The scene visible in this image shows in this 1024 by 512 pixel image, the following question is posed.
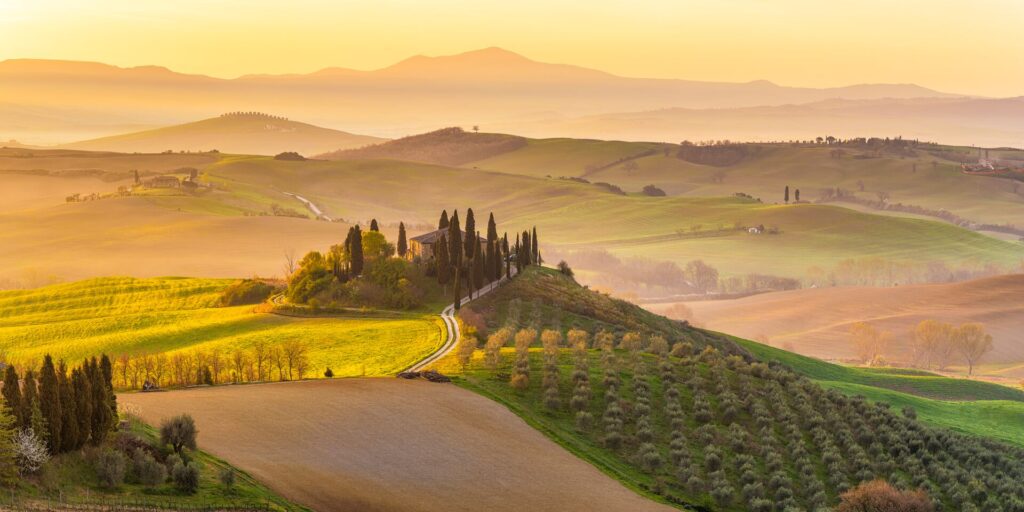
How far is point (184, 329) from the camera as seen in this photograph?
86188 mm

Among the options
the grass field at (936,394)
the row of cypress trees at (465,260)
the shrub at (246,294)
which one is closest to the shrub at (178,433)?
the row of cypress trees at (465,260)

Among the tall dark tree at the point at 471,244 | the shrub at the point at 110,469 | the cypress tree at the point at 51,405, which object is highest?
the tall dark tree at the point at 471,244

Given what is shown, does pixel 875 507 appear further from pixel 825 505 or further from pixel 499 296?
pixel 499 296

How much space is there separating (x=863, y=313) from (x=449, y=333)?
115 metres

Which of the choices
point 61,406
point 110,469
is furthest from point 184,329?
point 110,469

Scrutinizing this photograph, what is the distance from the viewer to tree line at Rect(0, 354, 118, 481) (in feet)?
117

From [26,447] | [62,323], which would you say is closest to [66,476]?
[26,447]

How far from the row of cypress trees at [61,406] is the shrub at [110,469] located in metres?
1.39

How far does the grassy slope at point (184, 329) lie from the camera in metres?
74.9

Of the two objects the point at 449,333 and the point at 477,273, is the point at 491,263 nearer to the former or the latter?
the point at 477,273

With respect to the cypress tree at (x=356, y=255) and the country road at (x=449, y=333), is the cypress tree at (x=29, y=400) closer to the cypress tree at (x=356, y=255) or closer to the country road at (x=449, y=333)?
the country road at (x=449, y=333)

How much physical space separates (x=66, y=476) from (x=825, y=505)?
33.8 meters

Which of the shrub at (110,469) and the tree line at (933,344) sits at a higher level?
the shrub at (110,469)

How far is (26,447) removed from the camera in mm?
35438
